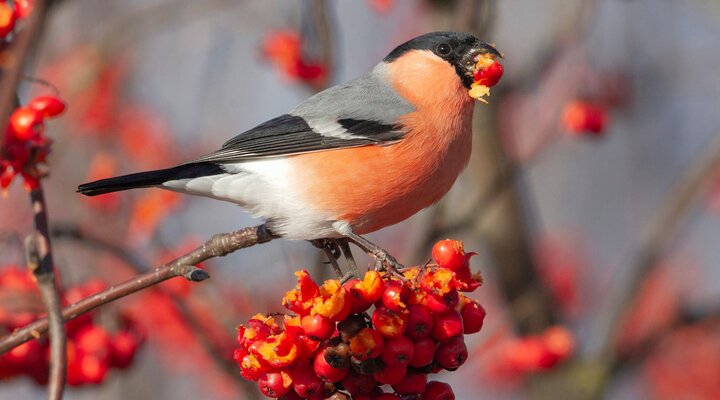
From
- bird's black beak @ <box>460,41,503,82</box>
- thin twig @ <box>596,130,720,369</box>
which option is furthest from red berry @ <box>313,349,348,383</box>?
thin twig @ <box>596,130,720,369</box>

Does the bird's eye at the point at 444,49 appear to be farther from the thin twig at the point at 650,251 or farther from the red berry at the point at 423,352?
the thin twig at the point at 650,251

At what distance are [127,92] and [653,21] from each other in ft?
11.8

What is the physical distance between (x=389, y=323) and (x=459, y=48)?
1203 mm

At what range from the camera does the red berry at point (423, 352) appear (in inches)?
65.1

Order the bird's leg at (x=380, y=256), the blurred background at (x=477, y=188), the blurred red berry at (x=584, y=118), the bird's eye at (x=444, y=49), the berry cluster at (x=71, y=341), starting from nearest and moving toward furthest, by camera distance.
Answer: the bird's leg at (x=380, y=256), the berry cluster at (x=71, y=341), the bird's eye at (x=444, y=49), the blurred background at (x=477, y=188), the blurred red berry at (x=584, y=118)

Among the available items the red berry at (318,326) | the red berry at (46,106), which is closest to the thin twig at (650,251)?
the red berry at (318,326)

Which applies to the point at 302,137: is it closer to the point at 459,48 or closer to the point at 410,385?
the point at 459,48

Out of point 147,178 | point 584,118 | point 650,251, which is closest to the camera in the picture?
point 147,178

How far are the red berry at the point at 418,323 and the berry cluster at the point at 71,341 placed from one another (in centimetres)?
108

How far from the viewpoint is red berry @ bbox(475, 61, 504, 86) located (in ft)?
7.74

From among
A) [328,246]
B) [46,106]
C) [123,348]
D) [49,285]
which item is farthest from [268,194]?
[49,285]

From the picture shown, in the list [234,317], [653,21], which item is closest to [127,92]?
[234,317]

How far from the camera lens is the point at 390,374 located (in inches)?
63.7

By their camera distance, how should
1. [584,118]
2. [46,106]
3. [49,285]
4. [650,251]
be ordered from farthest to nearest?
1. [584,118]
2. [650,251]
3. [46,106]
4. [49,285]
